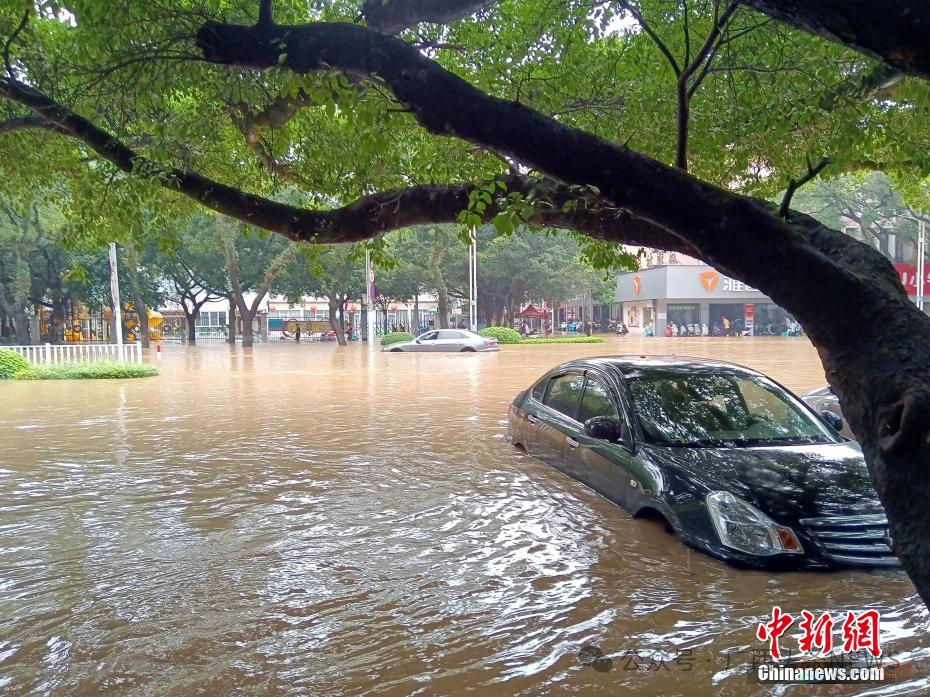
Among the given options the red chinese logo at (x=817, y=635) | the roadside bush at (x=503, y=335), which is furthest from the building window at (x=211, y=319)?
the red chinese logo at (x=817, y=635)

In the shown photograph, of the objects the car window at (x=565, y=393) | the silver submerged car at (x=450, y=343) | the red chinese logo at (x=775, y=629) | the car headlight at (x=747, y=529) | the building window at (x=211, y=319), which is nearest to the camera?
the red chinese logo at (x=775, y=629)

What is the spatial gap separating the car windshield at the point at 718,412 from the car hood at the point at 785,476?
198 millimetres

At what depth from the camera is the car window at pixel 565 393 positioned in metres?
6.76

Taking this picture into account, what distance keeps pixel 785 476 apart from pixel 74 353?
22642mm

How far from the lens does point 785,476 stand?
477cm

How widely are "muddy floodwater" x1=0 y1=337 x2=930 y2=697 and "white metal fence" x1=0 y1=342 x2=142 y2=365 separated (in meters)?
14.0

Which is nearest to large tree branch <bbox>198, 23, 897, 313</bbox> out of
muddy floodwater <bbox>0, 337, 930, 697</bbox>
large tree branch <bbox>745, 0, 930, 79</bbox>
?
large tree branch <bbox>745, 0, 930, 79</bbox>

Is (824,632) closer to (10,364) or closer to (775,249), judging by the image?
(775,249)

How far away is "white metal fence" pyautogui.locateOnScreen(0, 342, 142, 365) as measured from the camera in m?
21.8

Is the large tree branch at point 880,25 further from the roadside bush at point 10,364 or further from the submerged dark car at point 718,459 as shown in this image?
the roadside bush at point 10,364

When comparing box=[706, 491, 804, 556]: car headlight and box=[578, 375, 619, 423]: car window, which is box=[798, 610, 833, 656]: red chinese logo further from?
box=[578, 375, 619, 423]: car window

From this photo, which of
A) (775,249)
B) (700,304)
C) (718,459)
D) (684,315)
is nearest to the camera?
(775,249)

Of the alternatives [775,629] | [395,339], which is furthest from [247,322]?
[775,629]

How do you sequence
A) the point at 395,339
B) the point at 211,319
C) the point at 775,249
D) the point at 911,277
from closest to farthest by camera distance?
the point at 775,249 < the point at 395,339 < the point at 911,277 < the point at 211,319
